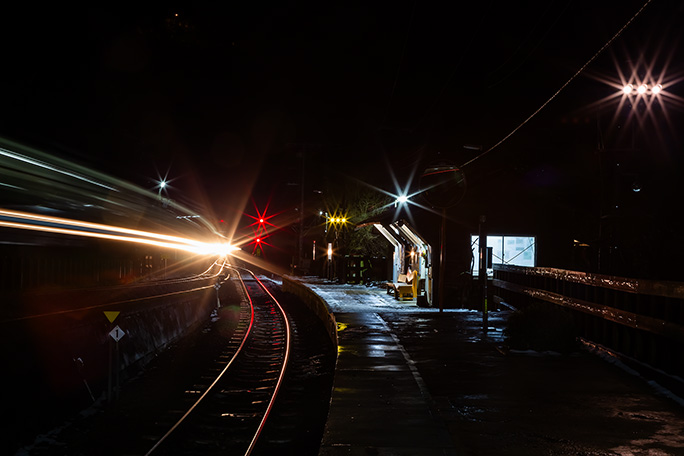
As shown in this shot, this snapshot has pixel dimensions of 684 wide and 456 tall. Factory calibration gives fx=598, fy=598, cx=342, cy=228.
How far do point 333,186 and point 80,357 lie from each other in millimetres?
36571

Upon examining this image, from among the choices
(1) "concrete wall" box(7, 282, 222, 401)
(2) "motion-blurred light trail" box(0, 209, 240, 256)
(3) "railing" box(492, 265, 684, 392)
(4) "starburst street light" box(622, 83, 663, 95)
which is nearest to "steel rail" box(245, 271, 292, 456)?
(1) "concrete wall" box(7, 282, 222, 401)

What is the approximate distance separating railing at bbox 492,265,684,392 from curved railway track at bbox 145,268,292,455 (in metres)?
6.19

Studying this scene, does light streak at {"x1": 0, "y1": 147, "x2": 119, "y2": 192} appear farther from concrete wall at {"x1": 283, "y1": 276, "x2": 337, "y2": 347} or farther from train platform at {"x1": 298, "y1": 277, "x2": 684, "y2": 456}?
concrete wall at {"x1": 283, "y1": 276, "x2": 337, "y2": 347}

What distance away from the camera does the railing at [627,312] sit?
8562 mm

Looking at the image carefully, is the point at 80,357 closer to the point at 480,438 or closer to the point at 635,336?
the point at 480,438

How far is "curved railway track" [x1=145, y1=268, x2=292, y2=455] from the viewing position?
9.09 metres

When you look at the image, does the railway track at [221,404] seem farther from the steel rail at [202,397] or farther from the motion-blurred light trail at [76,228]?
the motion-blurred light trail at [76,228]

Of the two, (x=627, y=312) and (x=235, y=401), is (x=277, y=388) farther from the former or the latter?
(x=627, y=312)

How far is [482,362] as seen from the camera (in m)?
11.3

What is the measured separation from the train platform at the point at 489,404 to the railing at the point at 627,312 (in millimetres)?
383

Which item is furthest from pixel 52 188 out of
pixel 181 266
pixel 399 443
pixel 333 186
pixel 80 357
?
pixel 333 186

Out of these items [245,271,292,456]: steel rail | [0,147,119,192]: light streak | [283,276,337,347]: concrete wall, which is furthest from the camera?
[283,276,337,347]: concrete wall

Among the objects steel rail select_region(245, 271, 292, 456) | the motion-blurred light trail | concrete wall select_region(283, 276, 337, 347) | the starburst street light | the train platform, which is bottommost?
steel rail select_region(245, 271, 292, 456)

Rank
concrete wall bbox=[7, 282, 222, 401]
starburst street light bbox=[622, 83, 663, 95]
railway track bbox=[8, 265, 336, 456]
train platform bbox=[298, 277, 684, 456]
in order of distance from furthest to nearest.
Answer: starburst street light bbox=[622, 83, 663, 95] < concrete wall bbox=[7, 282, 222, 401] < railway track bbox=[8, 265, 336, 456] < train platform bbox=[298, 277, 684, 456]
